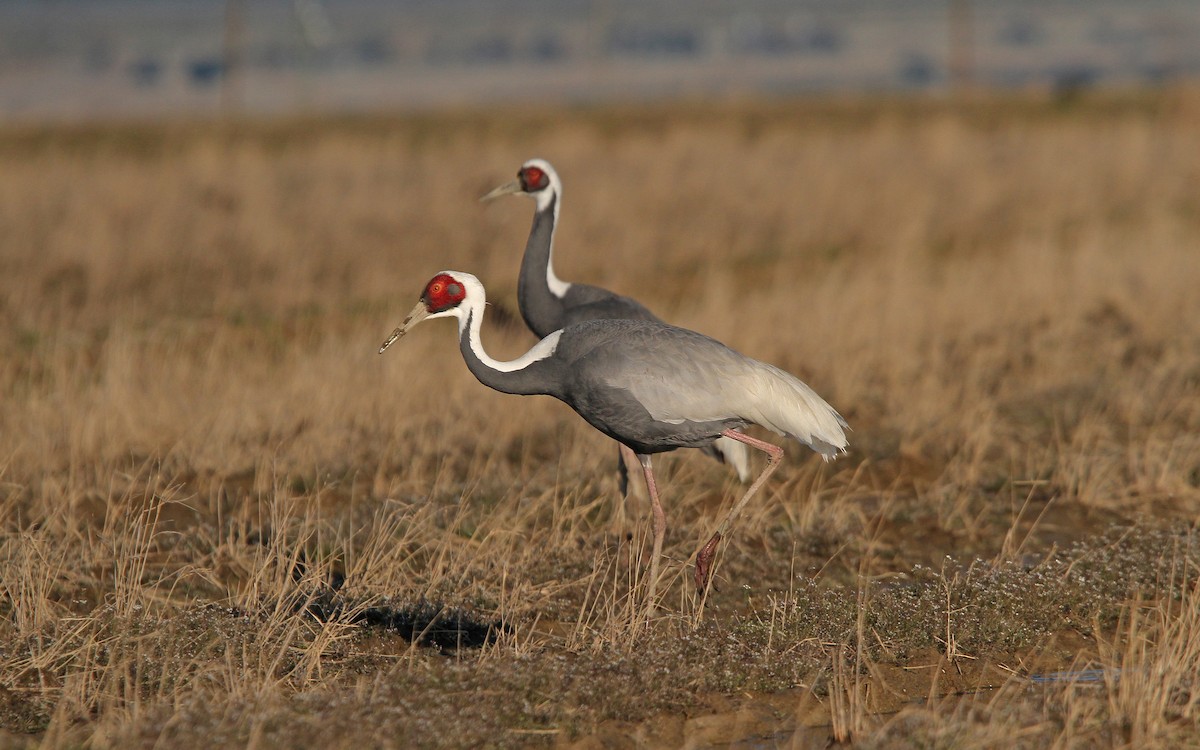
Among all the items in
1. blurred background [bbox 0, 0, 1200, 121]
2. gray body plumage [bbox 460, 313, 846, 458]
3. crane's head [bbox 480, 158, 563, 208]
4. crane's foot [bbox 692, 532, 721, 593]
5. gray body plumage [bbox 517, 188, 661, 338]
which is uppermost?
blurred background [bbox 0, 0, 1200, 121]

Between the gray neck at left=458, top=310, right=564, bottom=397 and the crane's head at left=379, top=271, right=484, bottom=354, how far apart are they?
11cm

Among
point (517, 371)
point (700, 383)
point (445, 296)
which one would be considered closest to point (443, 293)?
point (445, 296)

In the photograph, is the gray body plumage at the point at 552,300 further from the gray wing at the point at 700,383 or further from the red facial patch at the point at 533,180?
the gray wing at the point at 700,383

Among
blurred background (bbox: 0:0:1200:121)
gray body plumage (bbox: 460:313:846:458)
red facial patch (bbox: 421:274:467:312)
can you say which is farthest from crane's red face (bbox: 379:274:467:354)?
blurred background (bbox: 0:0:1200:121)

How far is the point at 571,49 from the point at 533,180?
86.7 metres

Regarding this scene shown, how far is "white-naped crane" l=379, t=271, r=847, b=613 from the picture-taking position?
629 centimetres

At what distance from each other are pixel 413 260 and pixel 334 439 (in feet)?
20.7

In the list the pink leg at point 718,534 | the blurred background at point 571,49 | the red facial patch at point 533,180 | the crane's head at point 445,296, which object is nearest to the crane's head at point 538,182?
the red facial patch at point 533,180

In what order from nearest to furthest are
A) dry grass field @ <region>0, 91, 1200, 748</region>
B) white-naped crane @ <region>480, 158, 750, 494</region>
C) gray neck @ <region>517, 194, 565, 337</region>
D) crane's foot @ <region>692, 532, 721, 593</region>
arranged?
dry grass field @ <region>0, 91, 1200, 748</region>
crane's foot @ <region>692, 532, 721, 593</region>
white-naped crane @ <region>480, 158, 750, 494</region>
gray neck @ <region>517, 194, 565, 337</region>

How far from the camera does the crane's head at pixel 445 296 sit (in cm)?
644

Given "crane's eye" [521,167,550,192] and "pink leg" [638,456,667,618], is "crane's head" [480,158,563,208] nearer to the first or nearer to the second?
"crane's eye" [521,167,550,192]

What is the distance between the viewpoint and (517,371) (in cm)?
639

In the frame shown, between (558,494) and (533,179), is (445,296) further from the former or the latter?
(533,179)

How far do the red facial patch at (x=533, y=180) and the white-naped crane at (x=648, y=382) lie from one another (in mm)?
2311
